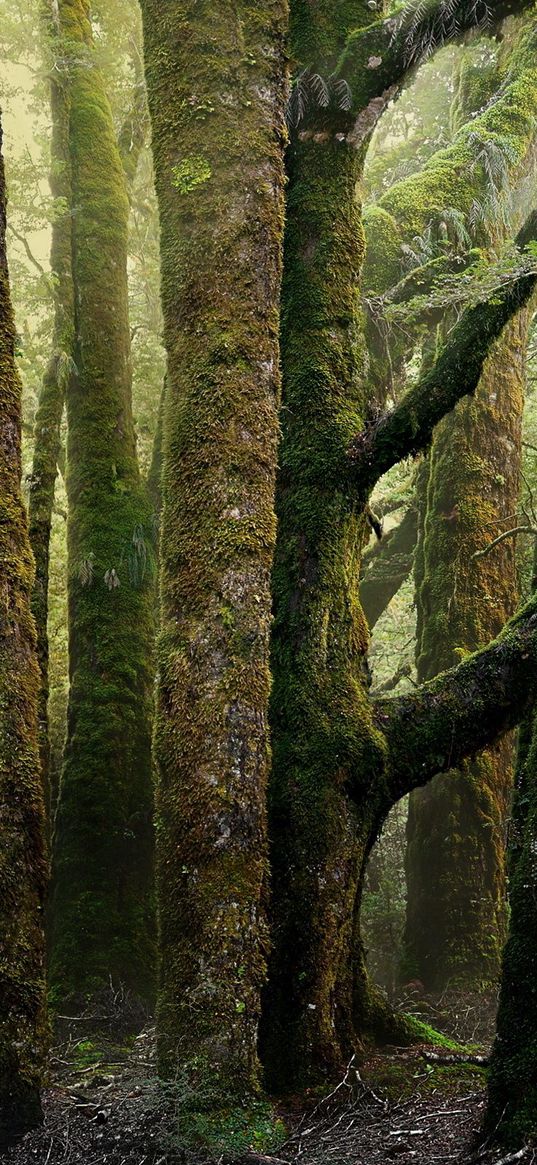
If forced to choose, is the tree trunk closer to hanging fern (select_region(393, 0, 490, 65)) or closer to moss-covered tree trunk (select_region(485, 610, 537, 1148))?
hanging fern (select_region(393, 0, 490, 65))

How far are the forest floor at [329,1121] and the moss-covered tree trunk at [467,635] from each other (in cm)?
305

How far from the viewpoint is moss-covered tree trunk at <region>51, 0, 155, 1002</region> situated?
886cm

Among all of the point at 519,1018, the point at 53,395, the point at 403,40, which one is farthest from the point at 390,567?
the point at 519,1018

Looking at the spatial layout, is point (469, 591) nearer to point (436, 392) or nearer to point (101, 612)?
point (101, 612)

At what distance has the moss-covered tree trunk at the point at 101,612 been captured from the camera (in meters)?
8.86

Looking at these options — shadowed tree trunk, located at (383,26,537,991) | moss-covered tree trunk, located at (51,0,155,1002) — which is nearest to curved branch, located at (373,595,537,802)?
shadowed tree trunk, located at (383,26,537,991)

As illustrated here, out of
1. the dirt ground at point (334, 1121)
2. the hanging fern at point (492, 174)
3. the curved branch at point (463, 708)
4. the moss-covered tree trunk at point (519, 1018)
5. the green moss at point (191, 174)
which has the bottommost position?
the dirt ground at point (334, 1121)

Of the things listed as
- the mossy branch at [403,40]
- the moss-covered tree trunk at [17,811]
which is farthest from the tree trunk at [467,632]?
the moss-covered tree trunk at [17,811]

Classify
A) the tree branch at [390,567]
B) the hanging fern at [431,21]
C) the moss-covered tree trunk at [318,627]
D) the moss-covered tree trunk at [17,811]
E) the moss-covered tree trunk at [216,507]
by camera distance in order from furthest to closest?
the tree branch at [390,567]
the hanging fern at [431,21]
the moss-covered tree trunk at [318,627]
the moss-covered tree trunk at [216,507]
the moss-covered tree trunk at [17,811]

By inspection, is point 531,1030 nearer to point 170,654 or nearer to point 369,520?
point 170,654

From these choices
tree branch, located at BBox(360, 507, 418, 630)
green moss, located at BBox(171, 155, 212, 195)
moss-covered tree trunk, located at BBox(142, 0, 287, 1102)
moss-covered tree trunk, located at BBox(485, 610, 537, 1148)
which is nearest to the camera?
moss-covered tree trunk, located at BBox(485, 610, 537, 1148)

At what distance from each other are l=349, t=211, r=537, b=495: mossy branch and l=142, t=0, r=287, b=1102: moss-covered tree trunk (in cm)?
119

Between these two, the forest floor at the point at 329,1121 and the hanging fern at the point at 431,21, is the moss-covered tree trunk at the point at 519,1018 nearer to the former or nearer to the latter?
the forest floor at the point at 329,1121

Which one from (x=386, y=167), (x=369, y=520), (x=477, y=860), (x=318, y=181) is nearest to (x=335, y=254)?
(x=318, y=181)
